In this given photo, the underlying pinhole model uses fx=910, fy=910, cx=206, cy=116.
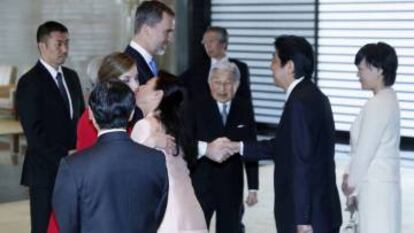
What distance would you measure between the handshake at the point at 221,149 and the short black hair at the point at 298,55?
34.1 inches

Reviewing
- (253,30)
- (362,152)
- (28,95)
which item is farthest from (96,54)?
(362,152)

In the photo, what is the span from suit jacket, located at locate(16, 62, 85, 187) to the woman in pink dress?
171 centimetres

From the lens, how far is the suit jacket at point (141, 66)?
14.3 feet

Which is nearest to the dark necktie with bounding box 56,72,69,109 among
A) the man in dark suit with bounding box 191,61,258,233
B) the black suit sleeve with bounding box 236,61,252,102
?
the man in dark suit with bounding box 191,61,258,233

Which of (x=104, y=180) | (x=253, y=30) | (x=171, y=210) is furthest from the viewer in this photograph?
(x=253, y=30)

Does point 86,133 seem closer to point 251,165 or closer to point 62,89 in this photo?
point 62,89

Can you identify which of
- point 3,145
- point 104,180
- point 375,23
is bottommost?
point 3,145

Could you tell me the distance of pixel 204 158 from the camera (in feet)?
18.2

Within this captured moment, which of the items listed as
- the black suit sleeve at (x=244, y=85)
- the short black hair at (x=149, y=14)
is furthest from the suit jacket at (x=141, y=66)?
the black suit sleeve at (x=244, y=85)

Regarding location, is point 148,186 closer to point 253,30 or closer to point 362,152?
point 362,152

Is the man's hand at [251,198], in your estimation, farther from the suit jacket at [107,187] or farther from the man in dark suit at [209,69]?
the suit jacket at [107,187]

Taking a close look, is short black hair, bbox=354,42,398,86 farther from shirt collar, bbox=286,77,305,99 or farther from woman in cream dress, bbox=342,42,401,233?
shirt collar, bbox=286,77,305,99

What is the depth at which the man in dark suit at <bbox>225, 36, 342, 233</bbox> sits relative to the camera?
4.36 meters

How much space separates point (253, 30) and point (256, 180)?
6.31 meters
